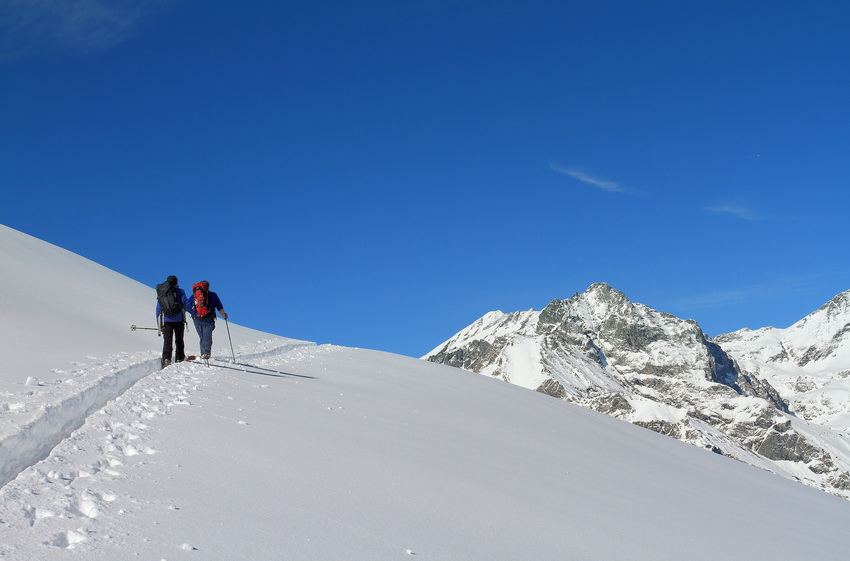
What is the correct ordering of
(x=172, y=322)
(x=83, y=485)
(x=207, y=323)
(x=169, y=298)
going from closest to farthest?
(x=83, y=485), (x=172, y=322), (x=169, y=298), (x=207, y=323)

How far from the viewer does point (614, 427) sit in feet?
70.7

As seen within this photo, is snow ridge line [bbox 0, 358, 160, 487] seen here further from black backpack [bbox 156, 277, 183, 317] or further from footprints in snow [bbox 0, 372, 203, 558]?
black backpack [bbox 156, 277, 183, 317]

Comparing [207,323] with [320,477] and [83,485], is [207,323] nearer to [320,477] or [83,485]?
[320,477]

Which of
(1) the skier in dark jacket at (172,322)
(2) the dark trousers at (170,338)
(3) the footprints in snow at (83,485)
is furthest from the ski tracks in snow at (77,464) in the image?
(1) the skier in dark jacket at (172,322)

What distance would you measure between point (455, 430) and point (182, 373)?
5.94 metres

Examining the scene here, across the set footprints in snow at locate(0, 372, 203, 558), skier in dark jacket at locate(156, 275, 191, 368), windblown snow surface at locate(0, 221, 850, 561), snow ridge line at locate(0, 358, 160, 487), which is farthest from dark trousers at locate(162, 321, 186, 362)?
footprints in snow at locate(0, 372, 203, 558)

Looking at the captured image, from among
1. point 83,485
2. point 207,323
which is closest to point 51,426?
point 83,485

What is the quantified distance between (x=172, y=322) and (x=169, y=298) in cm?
62

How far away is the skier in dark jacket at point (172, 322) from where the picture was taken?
54.1 ft

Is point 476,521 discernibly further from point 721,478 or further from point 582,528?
point 721,478

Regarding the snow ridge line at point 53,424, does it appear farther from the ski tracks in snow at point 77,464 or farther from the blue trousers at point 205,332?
the blue trousers at point 205,332

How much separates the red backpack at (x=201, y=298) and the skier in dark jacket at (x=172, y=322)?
1.07 ft

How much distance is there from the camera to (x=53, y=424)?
27.7 feet

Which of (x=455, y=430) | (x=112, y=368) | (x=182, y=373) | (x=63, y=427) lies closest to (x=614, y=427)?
(x=455, y=430)
